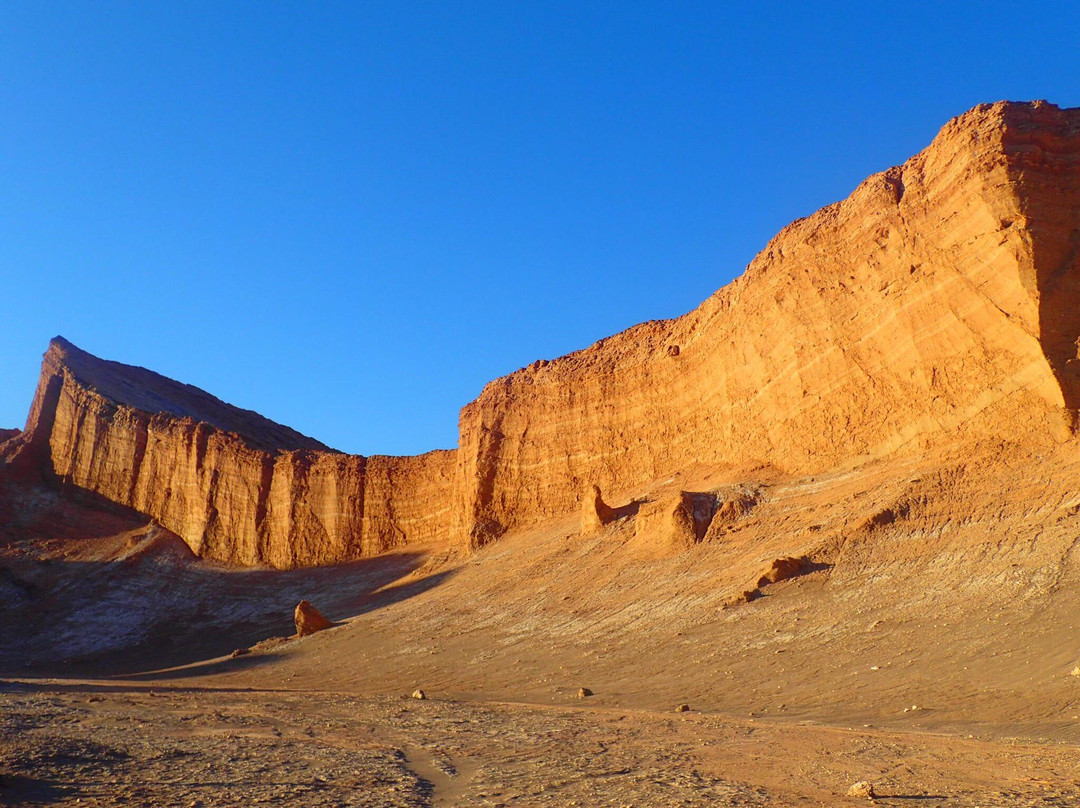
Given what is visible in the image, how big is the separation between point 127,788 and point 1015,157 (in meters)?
22.2

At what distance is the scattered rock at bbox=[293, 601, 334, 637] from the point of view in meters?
28.1

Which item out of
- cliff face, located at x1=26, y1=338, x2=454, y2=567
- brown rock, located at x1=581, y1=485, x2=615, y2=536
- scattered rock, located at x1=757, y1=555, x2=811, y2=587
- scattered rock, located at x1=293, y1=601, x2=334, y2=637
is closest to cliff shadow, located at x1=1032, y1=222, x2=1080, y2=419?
scattered rock, located at x1=757, y1=555, x2=811, y2=587

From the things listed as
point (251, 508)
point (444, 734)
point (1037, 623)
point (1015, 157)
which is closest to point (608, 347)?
point (1015, 157)

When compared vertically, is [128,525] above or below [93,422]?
below

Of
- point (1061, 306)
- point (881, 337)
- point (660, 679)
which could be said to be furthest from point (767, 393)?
point (660, 679)

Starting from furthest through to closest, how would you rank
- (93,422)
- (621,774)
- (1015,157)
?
1. (93,422)
2. (1015,157)
3. (621,774)

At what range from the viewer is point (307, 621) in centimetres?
2817

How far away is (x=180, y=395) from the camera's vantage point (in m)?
64.9

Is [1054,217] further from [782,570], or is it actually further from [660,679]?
[660,679]

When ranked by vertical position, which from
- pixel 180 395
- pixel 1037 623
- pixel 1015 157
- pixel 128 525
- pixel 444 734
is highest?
pixel 180 395

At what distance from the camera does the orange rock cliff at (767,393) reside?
1995 centimetres

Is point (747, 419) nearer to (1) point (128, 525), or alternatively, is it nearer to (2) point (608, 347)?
(2) point (608, 347)

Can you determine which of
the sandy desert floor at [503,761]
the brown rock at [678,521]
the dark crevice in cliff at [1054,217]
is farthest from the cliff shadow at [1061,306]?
the sandy desert floor at [503,761]

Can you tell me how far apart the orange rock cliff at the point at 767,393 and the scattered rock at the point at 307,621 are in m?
8.78
